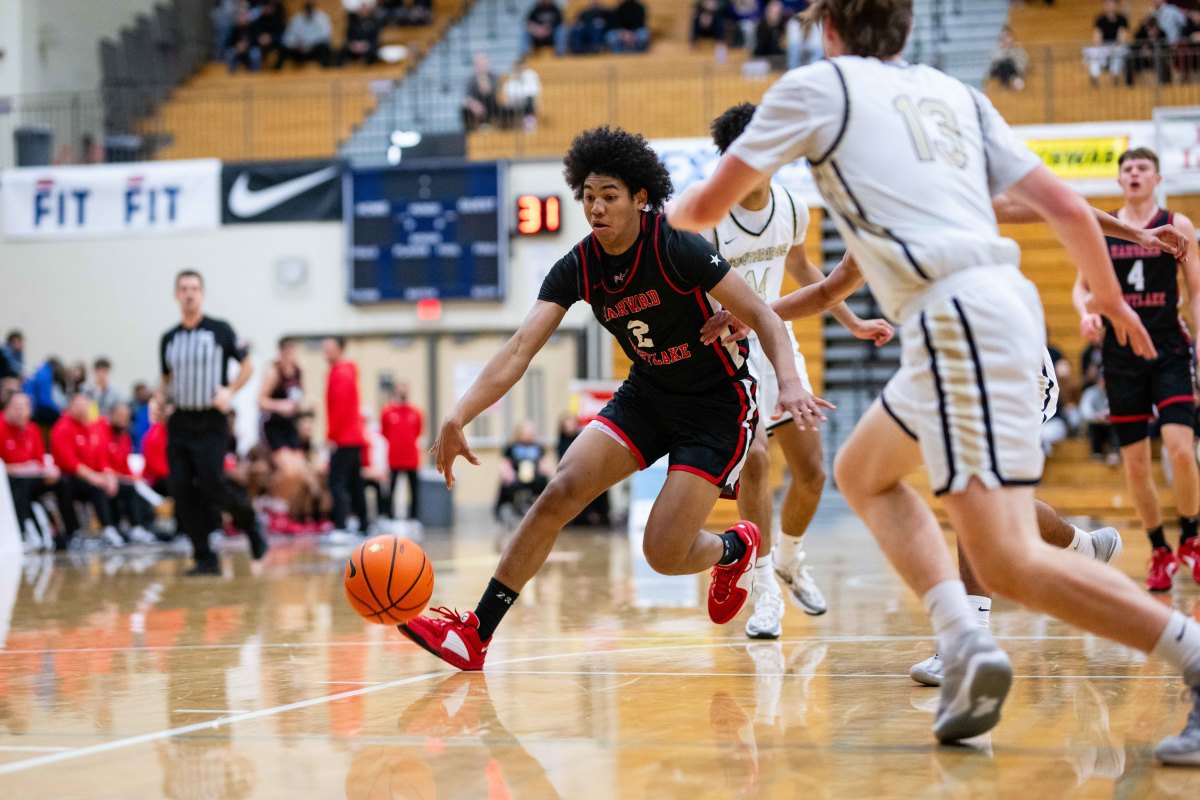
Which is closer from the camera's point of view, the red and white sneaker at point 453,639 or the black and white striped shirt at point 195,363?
the red and white sneaker at point 453,639

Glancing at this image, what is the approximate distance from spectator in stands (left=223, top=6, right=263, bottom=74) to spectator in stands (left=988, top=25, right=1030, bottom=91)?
12.3 metres

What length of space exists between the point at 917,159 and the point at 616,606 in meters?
4.16

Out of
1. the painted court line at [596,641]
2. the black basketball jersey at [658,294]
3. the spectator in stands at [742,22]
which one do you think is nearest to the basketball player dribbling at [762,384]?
the painted court line at [596,641]

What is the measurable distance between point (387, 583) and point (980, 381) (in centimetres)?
253

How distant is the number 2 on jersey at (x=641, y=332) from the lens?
4.68 m

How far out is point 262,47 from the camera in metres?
23.0

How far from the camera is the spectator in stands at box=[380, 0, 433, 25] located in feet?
76.3

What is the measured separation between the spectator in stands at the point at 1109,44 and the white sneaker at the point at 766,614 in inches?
575

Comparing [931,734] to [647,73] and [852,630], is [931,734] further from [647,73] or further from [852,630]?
[647,73]

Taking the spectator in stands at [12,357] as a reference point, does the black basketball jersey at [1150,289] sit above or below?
above

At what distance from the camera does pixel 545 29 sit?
21734mm

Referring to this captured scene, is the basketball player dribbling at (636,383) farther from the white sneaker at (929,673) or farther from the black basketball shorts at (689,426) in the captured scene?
the white sneaker at (929,673)

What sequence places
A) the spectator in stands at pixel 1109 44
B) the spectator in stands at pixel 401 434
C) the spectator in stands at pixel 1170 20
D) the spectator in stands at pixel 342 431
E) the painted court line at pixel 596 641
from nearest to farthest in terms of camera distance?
the painted court line at pixel 596 641, the spectator in stands at pixel 342 431, the spectator in stands at pixel 401 434, the spectator in stands at pixel 1109 44, the spectator in stands at pixel 1170 20

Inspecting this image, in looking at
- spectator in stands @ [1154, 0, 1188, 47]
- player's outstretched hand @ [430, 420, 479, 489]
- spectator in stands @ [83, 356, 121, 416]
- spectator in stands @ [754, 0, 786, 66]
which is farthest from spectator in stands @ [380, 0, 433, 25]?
player's outstretched hand @ [430, 420, 479, 489]
